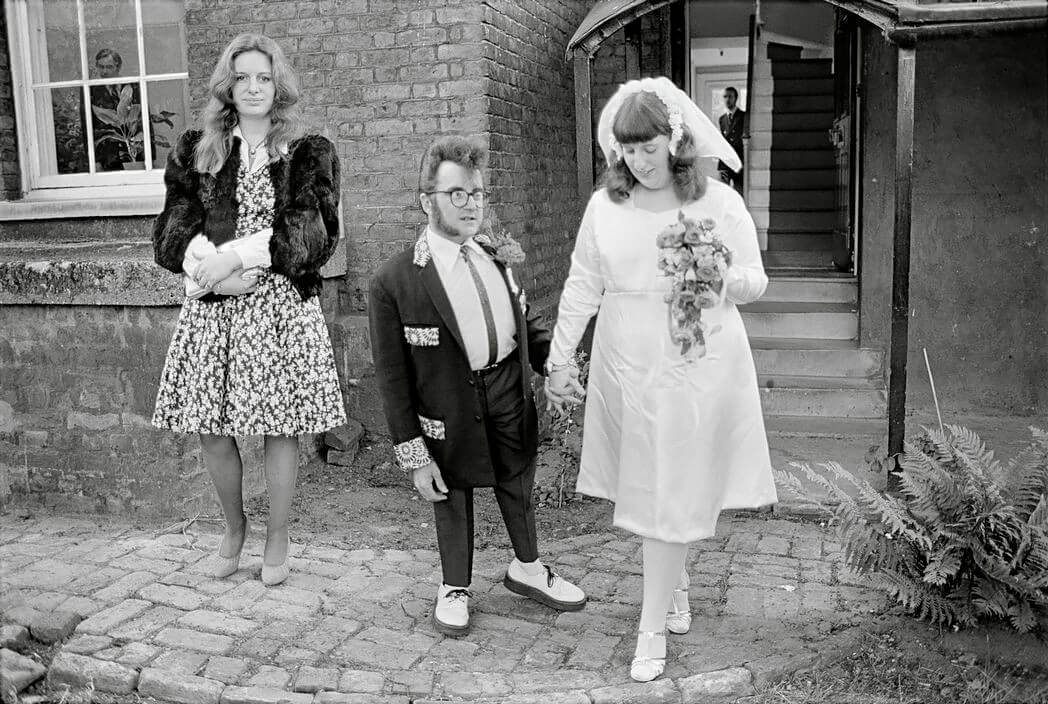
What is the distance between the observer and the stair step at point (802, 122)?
12.0 metres

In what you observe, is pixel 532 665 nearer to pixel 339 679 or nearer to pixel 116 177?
pixel 339 679

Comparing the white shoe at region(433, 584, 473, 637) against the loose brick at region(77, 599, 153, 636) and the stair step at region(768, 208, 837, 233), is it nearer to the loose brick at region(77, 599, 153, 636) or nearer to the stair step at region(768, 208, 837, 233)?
the loose brick at region(77, 599, 153, 636)

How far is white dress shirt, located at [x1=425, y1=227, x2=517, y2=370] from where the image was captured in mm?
3717

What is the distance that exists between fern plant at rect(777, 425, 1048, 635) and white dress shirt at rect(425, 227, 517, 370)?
124 cm

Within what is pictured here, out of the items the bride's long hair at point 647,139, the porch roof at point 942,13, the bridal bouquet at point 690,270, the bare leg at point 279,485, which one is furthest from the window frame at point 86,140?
the bridal bouquet at point 690,270

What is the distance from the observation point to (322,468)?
608 centimetres

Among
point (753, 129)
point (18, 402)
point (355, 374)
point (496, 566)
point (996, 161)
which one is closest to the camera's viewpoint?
point (496, 566)

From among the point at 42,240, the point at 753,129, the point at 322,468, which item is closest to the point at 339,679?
the point at 322,468

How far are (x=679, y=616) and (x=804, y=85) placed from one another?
32.1 feet

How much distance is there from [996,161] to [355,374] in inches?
187

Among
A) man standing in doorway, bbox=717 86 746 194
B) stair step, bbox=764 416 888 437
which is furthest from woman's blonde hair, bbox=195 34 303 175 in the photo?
man standing in doorway, bbox=717 86 746 194

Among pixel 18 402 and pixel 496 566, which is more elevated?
pixel 18 402

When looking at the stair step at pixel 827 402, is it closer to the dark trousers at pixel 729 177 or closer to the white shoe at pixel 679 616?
the white shoe at pixel 679 616

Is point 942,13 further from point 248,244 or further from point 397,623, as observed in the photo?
point 397,623
